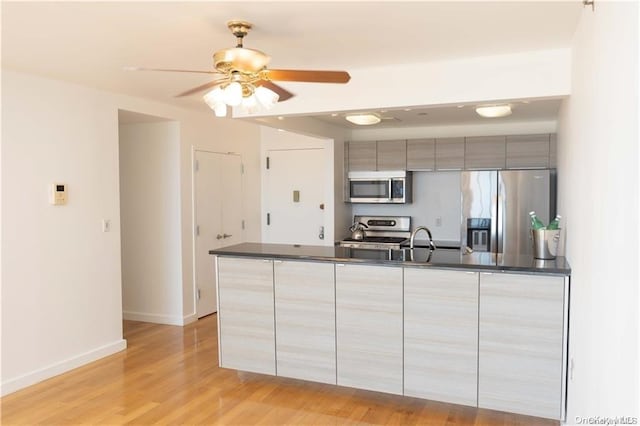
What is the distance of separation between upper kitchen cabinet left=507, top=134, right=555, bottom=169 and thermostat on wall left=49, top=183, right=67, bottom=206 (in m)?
4.43

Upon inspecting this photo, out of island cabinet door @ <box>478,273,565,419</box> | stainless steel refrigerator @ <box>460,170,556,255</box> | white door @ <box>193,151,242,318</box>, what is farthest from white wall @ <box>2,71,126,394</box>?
stainless steel refrigerator @ <box>460,170,556,255</box>

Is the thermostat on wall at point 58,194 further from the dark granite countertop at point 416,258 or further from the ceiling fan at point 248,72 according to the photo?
the ceiling fan at point 248,72

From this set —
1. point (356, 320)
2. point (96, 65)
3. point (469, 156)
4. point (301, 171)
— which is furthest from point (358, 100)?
point (301, 171)

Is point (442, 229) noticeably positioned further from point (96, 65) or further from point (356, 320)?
point (96, 65)

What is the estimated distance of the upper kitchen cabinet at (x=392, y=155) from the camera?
20.2 ft

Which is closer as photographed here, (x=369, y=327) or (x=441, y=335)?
(x=441, y=335)

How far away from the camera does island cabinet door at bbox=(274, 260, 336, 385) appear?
11.9 feet

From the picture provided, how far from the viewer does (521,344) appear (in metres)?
3.11

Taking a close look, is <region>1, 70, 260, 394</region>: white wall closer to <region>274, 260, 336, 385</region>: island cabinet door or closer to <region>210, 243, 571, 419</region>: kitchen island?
<region>210, 243, 571, 419</region>: kitchen island

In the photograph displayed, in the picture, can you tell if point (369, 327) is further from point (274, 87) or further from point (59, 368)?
point (59, 368)

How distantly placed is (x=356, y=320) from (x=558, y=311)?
127 cm

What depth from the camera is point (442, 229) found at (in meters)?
6.38

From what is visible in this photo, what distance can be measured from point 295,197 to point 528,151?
2884 mm

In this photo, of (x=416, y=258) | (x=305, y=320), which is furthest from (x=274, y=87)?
(x=305, y=320)
